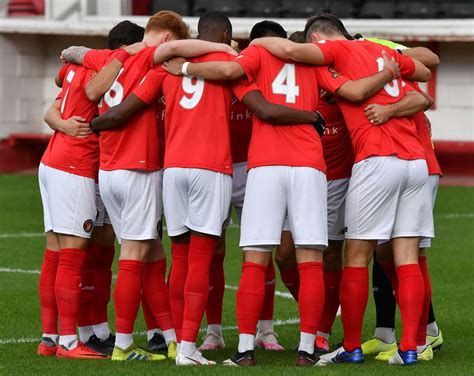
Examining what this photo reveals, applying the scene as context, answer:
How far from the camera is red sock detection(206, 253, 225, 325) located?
8.74 meters

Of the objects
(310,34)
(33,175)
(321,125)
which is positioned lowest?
(33,175)

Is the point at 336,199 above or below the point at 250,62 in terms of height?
below

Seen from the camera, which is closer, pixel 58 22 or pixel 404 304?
pixel 404 304

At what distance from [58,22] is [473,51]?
7.75 m

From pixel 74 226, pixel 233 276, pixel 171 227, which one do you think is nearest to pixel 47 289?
pixel 74 226

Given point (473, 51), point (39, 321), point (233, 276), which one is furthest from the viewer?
point (473, 51)

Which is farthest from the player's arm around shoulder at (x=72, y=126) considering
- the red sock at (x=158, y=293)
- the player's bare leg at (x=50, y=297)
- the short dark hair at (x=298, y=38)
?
the short dark hair at (x=298, y=38)

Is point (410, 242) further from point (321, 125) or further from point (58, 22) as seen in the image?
point (58, 22)

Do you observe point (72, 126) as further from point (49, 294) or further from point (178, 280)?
point (178, 280)

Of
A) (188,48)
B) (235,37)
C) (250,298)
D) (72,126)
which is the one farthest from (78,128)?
(235,37)

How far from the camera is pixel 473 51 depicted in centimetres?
2356

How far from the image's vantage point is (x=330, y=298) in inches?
341

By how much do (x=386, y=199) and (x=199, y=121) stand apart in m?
1.21

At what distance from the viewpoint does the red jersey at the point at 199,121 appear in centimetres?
773
